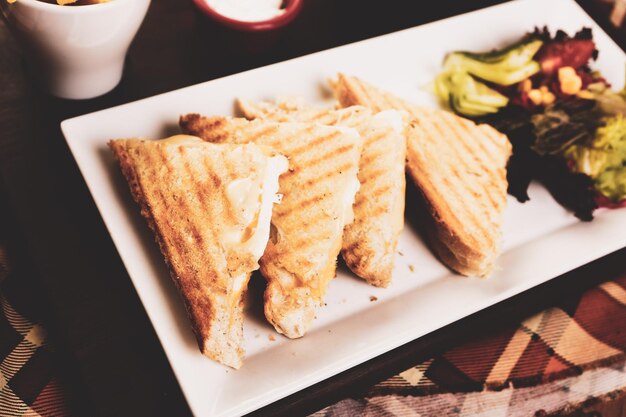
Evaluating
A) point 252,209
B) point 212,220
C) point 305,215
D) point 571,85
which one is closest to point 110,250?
point 212,220

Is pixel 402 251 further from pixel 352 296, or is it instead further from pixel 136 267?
pixel 136 267

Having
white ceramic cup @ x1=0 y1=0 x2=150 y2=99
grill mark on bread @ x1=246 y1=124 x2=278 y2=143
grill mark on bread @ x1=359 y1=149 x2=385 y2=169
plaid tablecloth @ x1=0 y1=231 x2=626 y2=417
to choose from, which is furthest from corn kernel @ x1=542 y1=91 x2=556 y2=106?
white ceramic cup @ x1=0 y1=0 x2=150 y2=99

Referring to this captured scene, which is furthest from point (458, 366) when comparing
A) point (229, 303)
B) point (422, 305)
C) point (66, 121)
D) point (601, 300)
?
point (66, 121)

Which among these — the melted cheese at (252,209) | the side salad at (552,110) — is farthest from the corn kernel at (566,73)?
the melted cheese at (252,209)

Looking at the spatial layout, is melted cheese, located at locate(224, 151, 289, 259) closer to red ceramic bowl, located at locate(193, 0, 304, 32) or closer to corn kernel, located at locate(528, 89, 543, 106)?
red ceramic bowl, located at locate(193, 0, 304, 32)

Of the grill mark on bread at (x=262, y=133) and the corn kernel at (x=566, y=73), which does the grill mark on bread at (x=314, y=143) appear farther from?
the corn kernel at (x=566, y=73)

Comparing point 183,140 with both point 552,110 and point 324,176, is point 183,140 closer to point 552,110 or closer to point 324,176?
point 324,176
